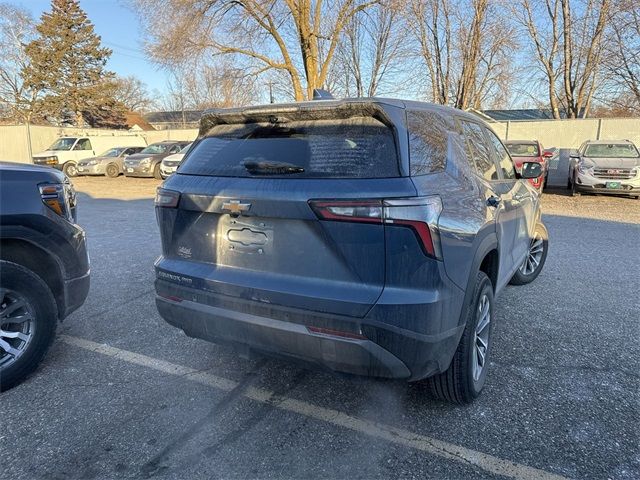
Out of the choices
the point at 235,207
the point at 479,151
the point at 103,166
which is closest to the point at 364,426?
the point at 235,207

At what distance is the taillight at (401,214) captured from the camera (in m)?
2.00

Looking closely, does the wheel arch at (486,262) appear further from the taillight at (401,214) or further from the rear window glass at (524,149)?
the rear window glass at (524,149)

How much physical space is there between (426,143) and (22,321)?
283 centimetres

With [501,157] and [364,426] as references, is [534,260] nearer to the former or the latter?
[501,157]

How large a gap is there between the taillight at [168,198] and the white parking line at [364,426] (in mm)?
1222

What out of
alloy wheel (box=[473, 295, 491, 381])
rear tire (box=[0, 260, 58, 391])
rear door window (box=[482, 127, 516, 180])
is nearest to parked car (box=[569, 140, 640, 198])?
rear door window (box=[482, 127, 516, 180])

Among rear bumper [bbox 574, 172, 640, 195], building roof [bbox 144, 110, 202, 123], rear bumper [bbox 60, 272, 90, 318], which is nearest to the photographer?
rear bumper [bbox 60, 272, 90, 318]

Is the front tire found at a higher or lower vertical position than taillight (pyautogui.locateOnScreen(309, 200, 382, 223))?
lower

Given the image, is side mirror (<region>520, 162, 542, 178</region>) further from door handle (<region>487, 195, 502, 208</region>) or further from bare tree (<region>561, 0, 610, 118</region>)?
bare tree (<region>561, 0, 610, 118</region>)

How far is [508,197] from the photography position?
11.1ft

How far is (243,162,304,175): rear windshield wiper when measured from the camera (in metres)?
2.26

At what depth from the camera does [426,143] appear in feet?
7.66

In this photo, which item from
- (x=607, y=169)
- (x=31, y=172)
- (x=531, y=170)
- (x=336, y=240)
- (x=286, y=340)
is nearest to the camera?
(x=336, y=240)

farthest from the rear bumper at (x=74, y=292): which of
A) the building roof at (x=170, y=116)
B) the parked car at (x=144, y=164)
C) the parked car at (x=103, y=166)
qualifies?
the building roof at (x=170, y=116)
